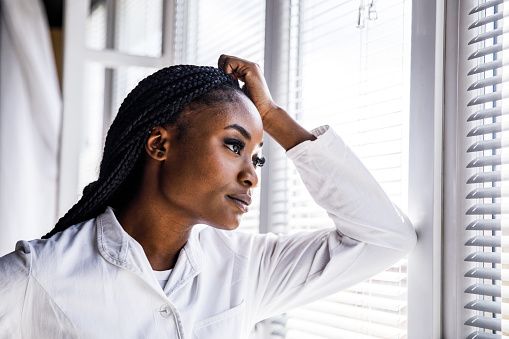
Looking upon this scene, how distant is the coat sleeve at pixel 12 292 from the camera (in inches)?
42.2

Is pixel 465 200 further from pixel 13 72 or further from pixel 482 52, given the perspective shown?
pixel 13 72

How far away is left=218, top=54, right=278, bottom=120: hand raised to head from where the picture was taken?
1347mm

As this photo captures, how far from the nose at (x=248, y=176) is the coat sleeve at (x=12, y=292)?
0.46 meters

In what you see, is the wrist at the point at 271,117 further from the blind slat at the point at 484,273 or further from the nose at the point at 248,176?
the blind slat at the point at 484,273

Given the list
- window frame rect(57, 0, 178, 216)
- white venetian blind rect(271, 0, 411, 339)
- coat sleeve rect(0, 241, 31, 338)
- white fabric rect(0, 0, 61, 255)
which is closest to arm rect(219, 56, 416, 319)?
→ white venetian blind rect(271, 0, 411, 339)

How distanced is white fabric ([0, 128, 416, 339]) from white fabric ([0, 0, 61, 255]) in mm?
1460

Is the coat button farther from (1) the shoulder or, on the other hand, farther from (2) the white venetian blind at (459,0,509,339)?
(2) the white venetian blind at (459,0,509,339)

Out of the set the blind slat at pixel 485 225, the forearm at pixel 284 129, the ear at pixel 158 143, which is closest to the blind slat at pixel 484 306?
the blind slat at pixel 485 225

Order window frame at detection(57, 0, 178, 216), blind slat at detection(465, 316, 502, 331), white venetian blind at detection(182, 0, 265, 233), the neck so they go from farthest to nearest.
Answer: window frame at detection(57, 0, 178, 216) → white venetian blind at detection(182, 0, 265, 233) → the neck → blind slat at detection(465, 316, 502, 331)

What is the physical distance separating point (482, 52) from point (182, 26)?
1.56 metres

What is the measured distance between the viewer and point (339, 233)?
1303mm

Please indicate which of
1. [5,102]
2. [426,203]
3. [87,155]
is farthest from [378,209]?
[87,155]

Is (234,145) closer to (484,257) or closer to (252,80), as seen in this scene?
(252,80)

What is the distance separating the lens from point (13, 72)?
2592 millimetres
